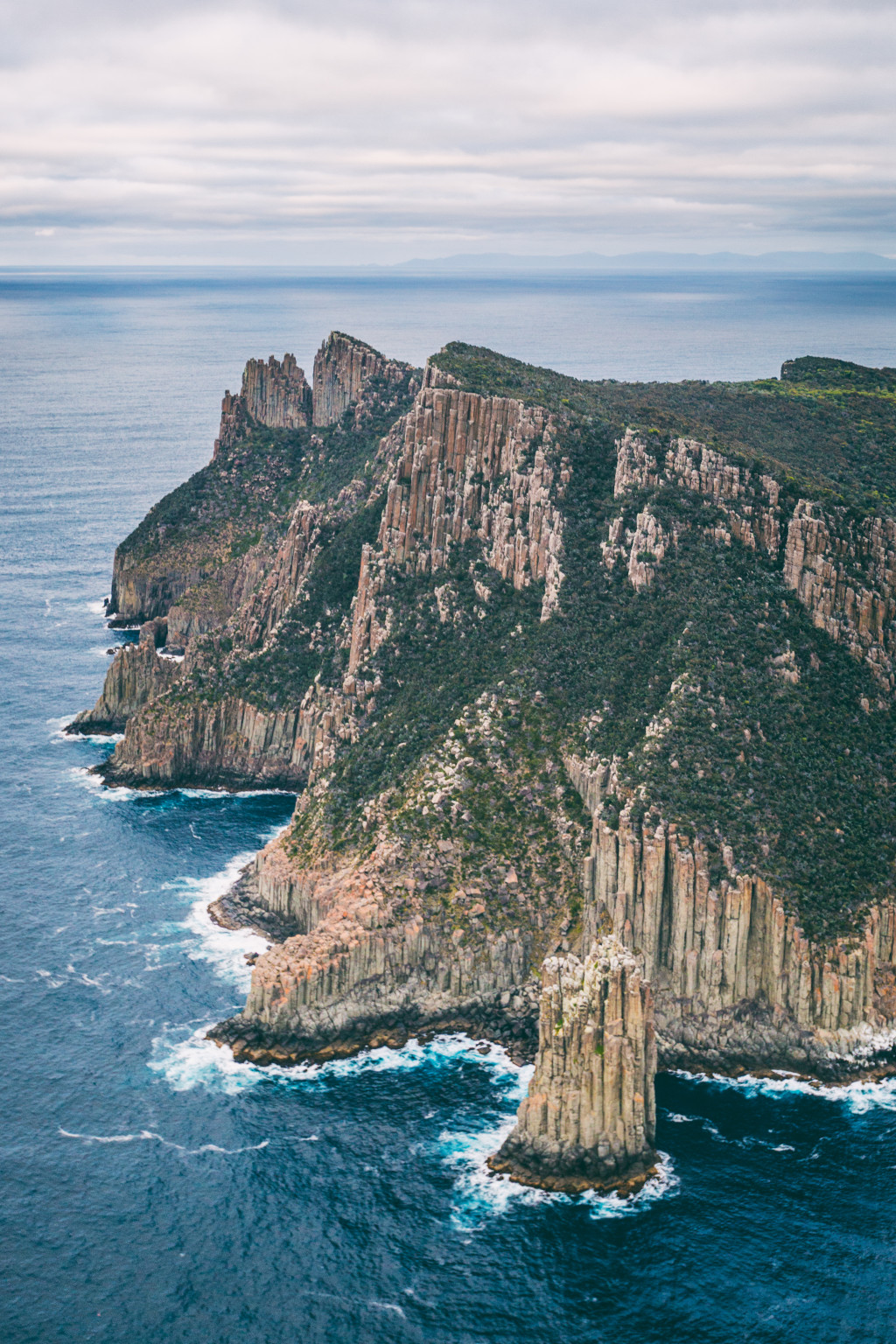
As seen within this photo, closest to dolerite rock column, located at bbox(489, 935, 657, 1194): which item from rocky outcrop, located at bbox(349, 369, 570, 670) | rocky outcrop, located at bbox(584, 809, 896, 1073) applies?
rocky outcrop, located at bbox(584, 809, 896, 1073)

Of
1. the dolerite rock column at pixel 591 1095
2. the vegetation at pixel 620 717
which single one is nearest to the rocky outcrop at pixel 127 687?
the vegetation at pixel 620 717

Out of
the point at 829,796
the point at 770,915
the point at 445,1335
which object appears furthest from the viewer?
the point at 829,796

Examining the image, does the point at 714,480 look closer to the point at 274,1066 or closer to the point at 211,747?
the point at 211,747

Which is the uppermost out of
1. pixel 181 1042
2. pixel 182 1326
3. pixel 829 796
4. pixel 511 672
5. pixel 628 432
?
pixel 628 432

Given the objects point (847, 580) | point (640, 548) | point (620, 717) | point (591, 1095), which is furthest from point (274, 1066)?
point (847, 580)

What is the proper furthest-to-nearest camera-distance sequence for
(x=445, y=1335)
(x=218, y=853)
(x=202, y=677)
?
(x=202, y=677) → (x=218, y=853) → (x=445, y=1335)

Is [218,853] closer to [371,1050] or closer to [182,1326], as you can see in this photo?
[371,1050]

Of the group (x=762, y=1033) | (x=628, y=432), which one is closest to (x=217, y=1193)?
(x=762, y=1033)

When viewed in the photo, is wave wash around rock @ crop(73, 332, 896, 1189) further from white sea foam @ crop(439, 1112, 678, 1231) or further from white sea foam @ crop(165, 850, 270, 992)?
white sea foam @ crop(165, 850, 270, 992)
